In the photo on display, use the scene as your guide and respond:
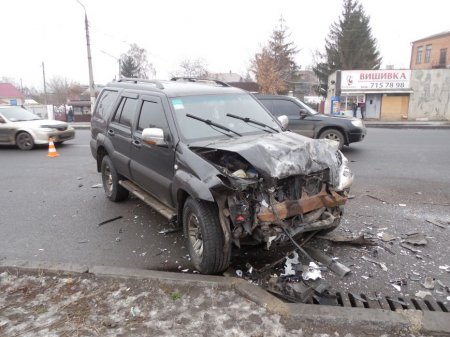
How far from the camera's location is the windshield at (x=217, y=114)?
170 inches

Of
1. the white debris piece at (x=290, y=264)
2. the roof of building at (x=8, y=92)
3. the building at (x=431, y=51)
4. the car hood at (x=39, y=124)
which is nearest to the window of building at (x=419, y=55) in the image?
the building at (x=431, y=51)

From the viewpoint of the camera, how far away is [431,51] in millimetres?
53875

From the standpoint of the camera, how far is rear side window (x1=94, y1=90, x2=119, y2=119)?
6074mm

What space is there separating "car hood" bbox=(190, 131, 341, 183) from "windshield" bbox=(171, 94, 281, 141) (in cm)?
30

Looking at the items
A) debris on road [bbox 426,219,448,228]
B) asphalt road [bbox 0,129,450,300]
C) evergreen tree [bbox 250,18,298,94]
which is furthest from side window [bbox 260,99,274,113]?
evergreen tree [bbox 250,18,298,94]

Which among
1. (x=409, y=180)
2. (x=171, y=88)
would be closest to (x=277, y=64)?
(x=409, y=180)

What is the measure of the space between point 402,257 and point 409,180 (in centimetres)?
394

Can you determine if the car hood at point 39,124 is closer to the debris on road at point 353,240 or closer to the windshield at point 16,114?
the windshield at point 16,114

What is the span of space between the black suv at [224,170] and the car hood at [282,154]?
11 millimetres

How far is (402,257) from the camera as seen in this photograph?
4.22 meters

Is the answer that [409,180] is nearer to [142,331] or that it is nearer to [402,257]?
[402,257]

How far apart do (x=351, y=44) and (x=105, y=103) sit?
4532 cm

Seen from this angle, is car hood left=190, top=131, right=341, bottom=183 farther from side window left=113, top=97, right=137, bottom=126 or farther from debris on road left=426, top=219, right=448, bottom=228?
debris on road left=426, top=219, right=448, bottom=228

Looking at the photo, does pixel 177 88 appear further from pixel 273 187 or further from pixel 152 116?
pixel 273 187
